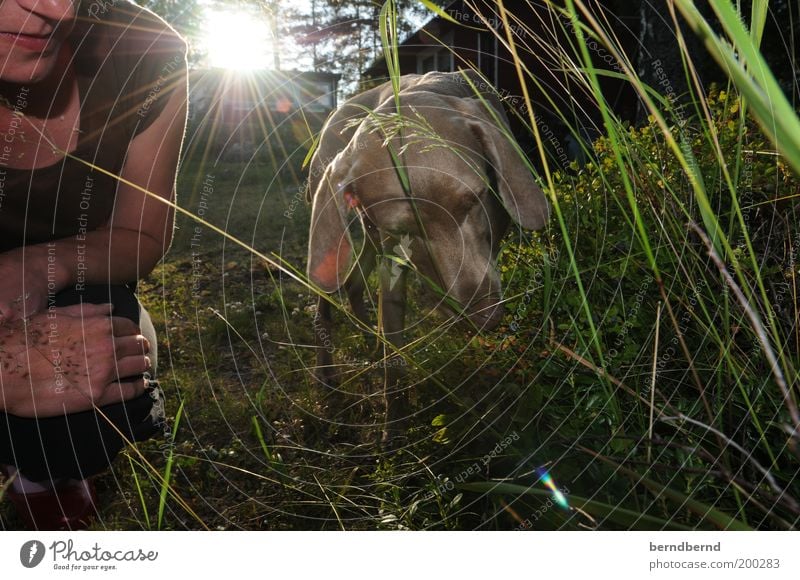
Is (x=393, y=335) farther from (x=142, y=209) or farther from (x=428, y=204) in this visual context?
(x=142, y=209)

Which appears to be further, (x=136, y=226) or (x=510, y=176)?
(x=510, y=176)

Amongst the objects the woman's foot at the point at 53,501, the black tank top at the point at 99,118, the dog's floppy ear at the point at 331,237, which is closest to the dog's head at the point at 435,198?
the dog's floppy ear at the point at 331,237

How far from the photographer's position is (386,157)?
249 centimetres

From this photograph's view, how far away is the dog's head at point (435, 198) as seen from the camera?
236 centimetres

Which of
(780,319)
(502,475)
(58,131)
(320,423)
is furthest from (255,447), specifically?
(780,319)

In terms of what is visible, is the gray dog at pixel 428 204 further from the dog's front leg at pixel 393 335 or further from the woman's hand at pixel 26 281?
the woman's hand at pixel 26 281

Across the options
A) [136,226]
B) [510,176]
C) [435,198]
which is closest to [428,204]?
[435,198]

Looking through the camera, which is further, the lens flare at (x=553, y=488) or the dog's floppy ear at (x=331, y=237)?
the dog's floppy ear at (x=331, y=237)

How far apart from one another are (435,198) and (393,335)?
67 centimetres

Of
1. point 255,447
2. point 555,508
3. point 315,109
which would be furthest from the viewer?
point 315,109

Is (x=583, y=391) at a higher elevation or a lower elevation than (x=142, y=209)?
lower

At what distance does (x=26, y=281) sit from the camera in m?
1.56
